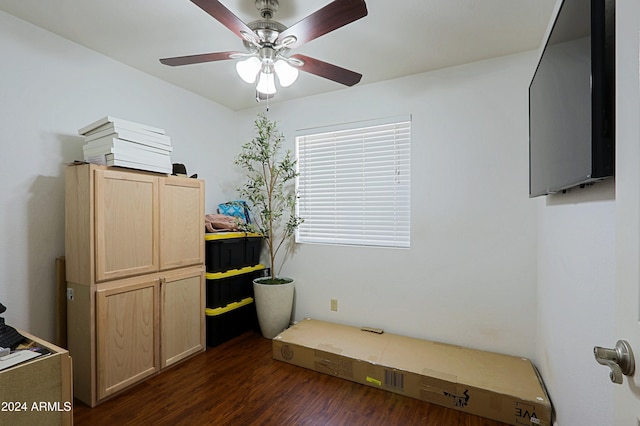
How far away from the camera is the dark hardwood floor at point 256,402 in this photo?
1804 millimetres

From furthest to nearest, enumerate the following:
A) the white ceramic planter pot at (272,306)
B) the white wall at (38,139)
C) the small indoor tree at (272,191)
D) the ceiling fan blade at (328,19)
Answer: the small indoor tree at (272,191) < the white ceramic planter pot at (272,306) < the white wall at (38,139) < the ceiling fan blade at (328,19)

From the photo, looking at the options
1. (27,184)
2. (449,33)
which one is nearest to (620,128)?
(449,33)

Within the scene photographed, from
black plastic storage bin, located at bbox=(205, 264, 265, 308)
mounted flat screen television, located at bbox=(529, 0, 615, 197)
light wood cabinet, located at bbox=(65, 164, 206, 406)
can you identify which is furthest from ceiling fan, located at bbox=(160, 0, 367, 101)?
black plastic storage bin, located at bbox=(205, 264, 265, 308)

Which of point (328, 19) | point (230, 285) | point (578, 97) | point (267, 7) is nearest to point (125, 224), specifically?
point (230, 285)

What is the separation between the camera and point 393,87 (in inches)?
107

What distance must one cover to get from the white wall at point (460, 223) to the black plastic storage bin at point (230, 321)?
A: 948 millimetres

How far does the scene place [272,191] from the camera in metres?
3.24

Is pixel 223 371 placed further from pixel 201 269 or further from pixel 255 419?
pixel 201 269

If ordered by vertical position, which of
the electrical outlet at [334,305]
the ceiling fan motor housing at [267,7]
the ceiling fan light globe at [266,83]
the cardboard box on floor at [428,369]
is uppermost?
the ceiling fan motor housing at [267,7]

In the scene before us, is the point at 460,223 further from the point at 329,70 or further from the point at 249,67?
the point at 249,67

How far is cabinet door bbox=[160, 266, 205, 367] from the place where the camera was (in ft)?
7.62

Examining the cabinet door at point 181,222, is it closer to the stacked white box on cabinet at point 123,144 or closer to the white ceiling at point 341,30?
the stacked white box on cabinet at point 123,144

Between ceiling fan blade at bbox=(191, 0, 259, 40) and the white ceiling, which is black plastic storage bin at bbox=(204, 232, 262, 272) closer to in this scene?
the white ceiling

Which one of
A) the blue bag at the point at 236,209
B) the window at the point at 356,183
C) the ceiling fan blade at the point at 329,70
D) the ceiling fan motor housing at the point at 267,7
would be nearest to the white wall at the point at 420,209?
the window at the point at 356,183
